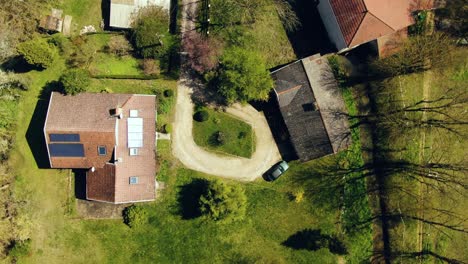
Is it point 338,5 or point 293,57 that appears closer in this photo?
point 338,5

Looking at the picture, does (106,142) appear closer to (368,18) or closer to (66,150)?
(66,150)

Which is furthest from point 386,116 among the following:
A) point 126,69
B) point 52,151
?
point 52,151

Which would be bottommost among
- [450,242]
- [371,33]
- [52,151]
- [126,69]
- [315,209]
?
[450,242]

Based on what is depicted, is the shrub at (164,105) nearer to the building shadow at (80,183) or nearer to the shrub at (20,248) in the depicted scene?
the building shadow at (80,183)

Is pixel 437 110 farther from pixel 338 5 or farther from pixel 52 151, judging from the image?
pixel 52 151

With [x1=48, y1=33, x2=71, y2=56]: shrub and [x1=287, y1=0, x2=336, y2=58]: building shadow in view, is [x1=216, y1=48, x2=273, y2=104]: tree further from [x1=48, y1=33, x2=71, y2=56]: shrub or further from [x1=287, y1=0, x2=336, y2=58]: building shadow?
[x1=48, y1=33, x2=71, y2=56]: shrub

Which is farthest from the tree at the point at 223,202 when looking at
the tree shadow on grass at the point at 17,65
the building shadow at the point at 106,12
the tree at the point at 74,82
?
the tree shadow on grass at the point at 17,65
